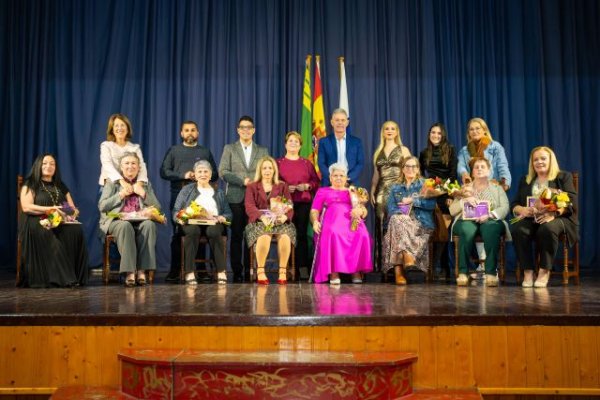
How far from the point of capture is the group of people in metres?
5.17

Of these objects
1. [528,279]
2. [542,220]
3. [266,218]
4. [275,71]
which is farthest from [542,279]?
[275,71]

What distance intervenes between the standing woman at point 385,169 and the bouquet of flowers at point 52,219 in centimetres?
277

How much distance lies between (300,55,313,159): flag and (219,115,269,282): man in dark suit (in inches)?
40.8

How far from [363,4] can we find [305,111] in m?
1.52

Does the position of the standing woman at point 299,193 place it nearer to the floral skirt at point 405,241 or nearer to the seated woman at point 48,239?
the floral skirt at point 405,241

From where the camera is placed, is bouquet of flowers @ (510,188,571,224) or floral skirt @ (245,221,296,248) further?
floral skirt @ (245,221,296,248)

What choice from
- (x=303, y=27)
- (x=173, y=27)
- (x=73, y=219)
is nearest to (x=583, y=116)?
(x=303, y=27)

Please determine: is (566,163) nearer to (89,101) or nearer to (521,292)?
(521,292)

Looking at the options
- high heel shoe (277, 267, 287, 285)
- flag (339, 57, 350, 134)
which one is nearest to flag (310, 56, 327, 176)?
flag (339, 57, 350, 134)

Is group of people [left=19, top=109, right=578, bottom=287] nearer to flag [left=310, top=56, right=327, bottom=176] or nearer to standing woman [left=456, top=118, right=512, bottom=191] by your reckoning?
standing woman [left=456, top=118, right=512, bottom=191]

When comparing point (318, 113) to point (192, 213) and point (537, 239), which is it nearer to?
point (192, 213)

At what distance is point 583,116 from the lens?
295 inches

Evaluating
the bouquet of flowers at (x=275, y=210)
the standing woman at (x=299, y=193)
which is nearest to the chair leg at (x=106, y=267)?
the bouquet of flowers at (x=275, y=210)

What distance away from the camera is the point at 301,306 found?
145 inches
